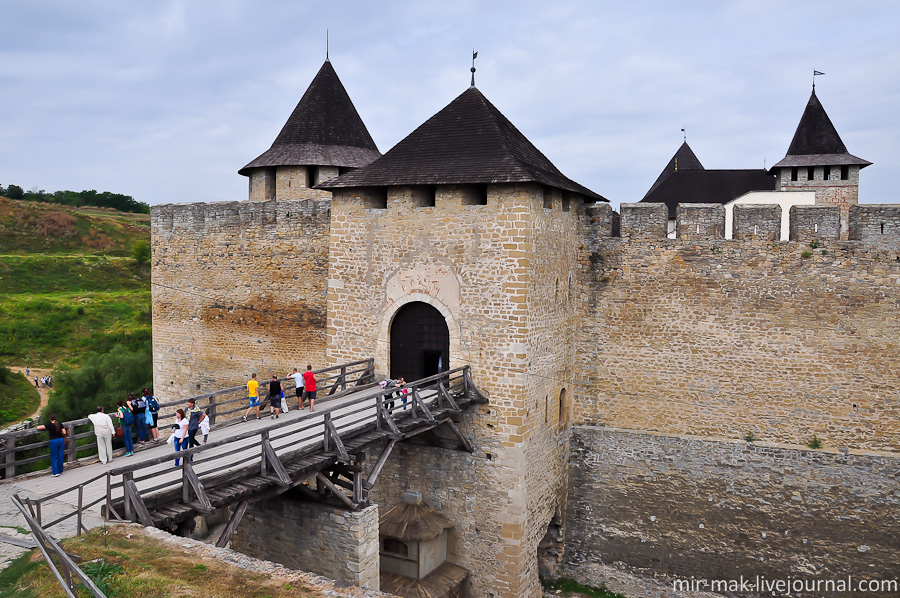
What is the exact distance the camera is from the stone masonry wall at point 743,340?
11703mm

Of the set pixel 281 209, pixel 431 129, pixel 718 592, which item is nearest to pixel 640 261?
pixel 431 129

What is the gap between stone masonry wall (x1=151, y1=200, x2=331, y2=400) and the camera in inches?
577

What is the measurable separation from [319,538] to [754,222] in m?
9.03

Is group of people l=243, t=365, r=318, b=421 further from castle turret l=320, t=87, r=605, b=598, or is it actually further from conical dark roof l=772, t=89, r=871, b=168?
conical dark roof l=772, t=89, r=871, b=168

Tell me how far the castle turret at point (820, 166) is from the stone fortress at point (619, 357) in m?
6.21

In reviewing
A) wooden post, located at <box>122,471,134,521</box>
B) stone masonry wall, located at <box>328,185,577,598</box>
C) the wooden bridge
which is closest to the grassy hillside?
stone masonry wall, located at <box>328,185,577,598</box>

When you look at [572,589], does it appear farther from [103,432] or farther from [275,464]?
[103,432]

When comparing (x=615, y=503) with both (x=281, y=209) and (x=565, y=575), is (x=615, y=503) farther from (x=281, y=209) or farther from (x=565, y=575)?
(x=281, y=209)

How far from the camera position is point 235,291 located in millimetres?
15406

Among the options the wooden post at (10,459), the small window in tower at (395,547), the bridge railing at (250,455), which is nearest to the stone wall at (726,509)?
the small window in tower at (395,547)

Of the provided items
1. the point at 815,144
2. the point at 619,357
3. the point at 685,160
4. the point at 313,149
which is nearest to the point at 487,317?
the point at 619,357

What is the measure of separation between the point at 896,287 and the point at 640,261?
13.8 feet

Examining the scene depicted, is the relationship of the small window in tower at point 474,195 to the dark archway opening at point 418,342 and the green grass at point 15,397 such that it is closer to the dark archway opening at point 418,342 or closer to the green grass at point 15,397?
the dark archway opening at point 418,342

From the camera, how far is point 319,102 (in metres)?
16.7
